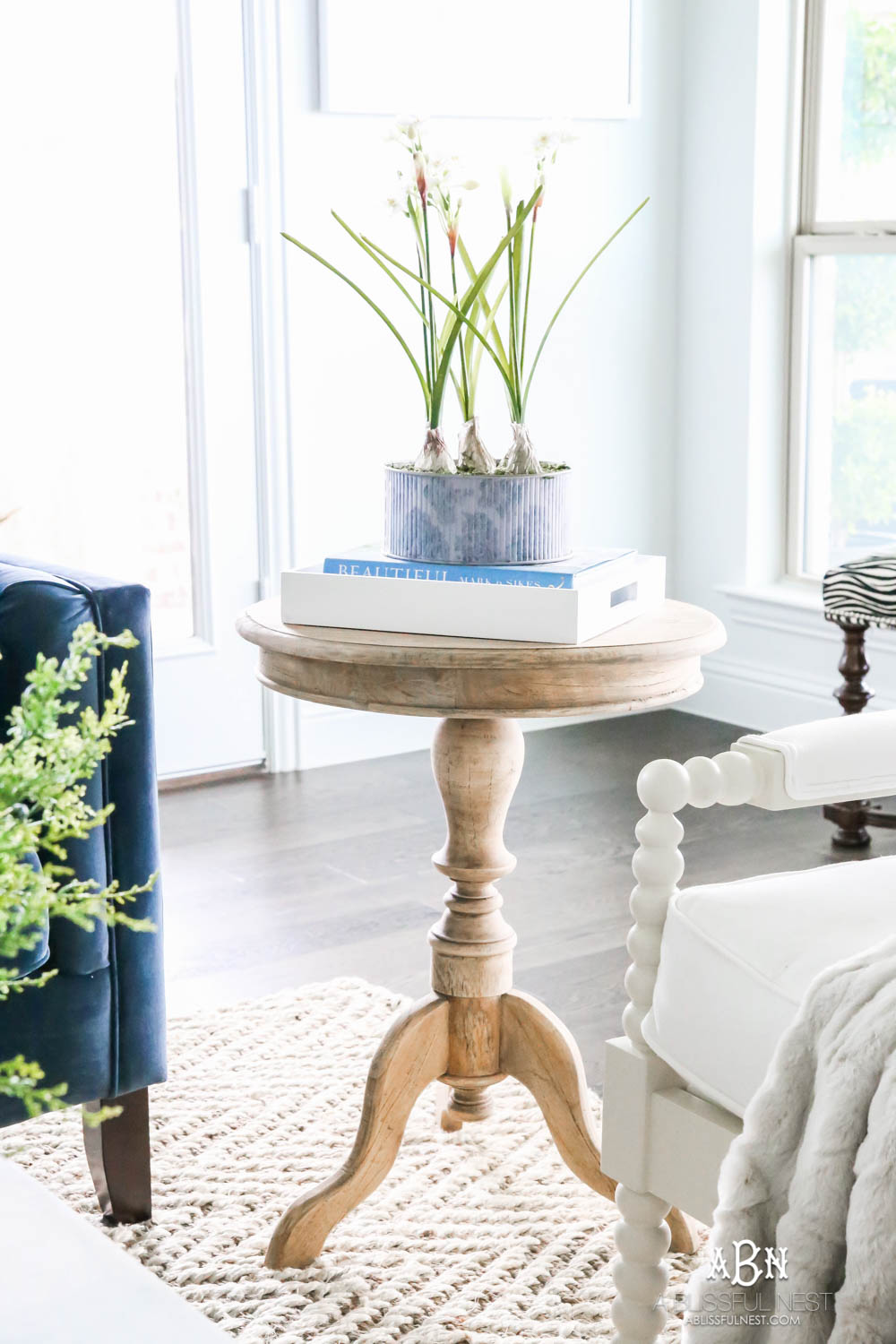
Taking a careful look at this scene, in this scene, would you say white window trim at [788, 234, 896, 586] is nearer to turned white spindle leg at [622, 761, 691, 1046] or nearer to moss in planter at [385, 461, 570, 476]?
moss in planter at [385, 461, 570, 476]

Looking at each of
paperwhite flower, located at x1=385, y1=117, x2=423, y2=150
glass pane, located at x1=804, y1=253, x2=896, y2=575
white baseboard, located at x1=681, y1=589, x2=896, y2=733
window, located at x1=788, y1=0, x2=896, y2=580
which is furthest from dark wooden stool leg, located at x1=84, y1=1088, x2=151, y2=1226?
window, located at x1=788, y1=0, x2=896, y2=580

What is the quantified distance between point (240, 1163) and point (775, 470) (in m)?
2.55

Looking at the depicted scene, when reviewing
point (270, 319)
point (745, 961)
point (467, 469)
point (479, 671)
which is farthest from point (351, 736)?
point (745, 961)

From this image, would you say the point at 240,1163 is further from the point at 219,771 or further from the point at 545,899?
the point at 219,771

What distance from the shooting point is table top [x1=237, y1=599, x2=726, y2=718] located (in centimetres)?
147

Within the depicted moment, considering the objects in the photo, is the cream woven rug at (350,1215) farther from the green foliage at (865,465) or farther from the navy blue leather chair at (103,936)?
the green foliage at (865,465)

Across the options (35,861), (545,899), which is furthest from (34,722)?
(545,899)

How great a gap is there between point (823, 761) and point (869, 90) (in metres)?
2.77

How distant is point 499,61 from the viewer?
3535 millimetres

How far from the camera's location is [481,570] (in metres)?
1.52

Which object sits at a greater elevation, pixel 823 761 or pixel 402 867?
pixel 823 761

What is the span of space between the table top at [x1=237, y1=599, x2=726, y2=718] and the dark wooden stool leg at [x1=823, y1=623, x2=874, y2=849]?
1.49m

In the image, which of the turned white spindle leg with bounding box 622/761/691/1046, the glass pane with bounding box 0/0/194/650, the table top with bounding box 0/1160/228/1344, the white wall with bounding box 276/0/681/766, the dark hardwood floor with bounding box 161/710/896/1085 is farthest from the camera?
the white wall with bounding box 276/0/681/766

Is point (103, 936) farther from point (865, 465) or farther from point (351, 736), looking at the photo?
point (865, 465)
